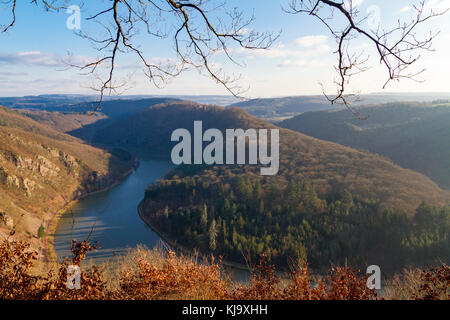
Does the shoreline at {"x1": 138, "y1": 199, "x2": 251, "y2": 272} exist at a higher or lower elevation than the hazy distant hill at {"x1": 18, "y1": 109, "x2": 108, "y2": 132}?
lower

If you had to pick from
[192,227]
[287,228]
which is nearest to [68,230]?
[192,227]

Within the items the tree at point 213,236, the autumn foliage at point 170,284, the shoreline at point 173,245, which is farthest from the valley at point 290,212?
the autumn foliage at point 170,284

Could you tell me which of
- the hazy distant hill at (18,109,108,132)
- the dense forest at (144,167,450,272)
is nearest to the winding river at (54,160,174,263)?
the dense forest at (144,167,450,272)

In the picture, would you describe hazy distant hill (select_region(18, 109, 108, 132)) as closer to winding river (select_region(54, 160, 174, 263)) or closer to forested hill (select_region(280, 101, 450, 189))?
winding river (select_region(54, 160, 174, 263))

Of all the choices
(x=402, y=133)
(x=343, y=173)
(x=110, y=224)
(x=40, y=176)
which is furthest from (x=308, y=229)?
(x=402, y=133)

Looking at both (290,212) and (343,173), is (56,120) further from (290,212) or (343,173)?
(290,212)

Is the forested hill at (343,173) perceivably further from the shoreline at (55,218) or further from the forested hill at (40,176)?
the forested hill at (40,176)
